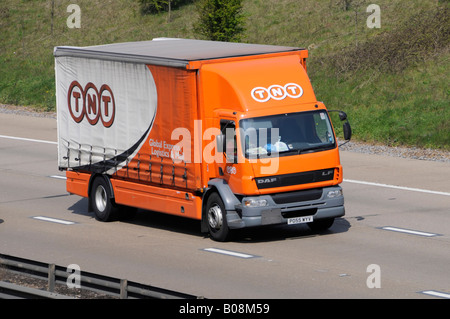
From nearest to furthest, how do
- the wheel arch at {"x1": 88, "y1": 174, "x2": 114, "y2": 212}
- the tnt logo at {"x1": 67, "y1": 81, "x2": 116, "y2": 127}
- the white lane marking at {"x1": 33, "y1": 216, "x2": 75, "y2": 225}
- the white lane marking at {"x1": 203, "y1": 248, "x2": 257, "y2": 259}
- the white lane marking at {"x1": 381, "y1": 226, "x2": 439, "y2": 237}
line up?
the white lane marking at {"x1": 203, "y1": 248, "x2": 257, "y2": 259}
the white lane marking at {"x1": 381, "y1": 226, "x2": 439, "y2": 237}
the tnt logo at {"x1": 67, "y1": 81, "x2": 116, "y2": 127}
the wheel arch at {"x1": 88, "y1": 174, "x2": 114, "y2": 212}
the white lane marking at {"x1": 33, "y1": 216, "x2": 75, "y2": 225}

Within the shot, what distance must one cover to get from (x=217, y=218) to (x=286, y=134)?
6.42 ft

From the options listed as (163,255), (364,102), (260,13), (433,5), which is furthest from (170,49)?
(260,13)

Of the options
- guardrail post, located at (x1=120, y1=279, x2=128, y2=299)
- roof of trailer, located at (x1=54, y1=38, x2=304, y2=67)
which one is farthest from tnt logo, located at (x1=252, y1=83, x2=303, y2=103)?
guardrail post, located at (x1=120, y1=279, x2=128, y2=299)

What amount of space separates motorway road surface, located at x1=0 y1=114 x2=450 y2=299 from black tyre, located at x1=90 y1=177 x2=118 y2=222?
22 centimetres

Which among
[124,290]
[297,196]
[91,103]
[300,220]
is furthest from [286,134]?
[124,290]

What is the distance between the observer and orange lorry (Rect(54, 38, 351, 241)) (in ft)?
56.0

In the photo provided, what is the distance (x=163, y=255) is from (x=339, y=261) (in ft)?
10.0

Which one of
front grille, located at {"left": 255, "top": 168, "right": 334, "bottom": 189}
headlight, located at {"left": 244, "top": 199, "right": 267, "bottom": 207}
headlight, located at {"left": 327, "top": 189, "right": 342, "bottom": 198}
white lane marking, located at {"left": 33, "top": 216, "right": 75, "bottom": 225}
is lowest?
white lane marking, located at {"left": 33, "top": 216, "right": 75, "bottom": 225}

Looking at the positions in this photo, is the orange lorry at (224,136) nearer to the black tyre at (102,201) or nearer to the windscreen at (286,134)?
→ the windscreen at (286,134)

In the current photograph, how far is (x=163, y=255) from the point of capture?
54.7ft

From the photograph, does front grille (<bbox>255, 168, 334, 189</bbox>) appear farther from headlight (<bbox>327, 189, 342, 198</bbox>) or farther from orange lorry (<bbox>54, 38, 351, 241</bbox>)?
headlight (<bbox>327, 189, 342, 198</bbox>)
